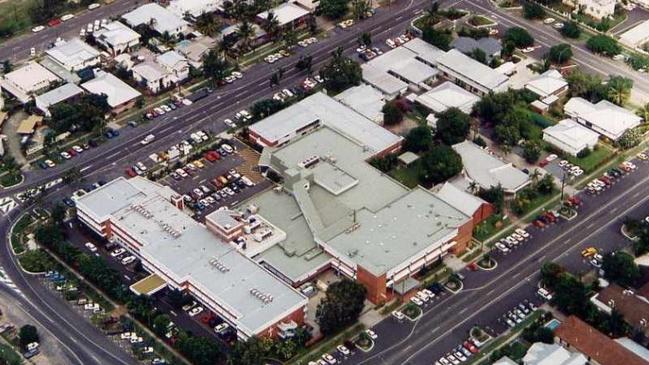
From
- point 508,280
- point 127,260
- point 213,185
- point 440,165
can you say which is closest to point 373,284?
point 508,280

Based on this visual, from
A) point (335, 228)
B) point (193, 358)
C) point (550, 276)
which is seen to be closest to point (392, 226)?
point (335, 228)

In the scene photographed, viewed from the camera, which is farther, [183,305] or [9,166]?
[9,166]

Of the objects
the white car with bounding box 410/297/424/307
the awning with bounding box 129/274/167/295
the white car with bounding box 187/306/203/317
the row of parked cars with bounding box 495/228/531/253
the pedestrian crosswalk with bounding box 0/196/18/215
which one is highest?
the awning with bounding box 129/274/167/295

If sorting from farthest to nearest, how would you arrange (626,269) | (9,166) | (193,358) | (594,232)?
1. (9,166)
2. (594,232)
3. (626,269)
4. (193,358)

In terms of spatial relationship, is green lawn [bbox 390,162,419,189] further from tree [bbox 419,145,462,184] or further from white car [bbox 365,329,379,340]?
white car [bbox 365,329,379,340]

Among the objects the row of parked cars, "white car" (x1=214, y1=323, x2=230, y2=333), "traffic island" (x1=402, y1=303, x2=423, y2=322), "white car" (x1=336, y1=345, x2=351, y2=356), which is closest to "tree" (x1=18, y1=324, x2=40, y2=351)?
"white car" (x1=214, y1=323, x2=230, y2=333)

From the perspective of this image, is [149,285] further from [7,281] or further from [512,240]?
[512,240]

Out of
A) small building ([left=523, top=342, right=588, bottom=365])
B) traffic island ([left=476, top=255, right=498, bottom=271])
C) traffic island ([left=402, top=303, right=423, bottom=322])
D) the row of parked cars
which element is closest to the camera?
small building ([left=523, top=342, right=588, bottom=365])

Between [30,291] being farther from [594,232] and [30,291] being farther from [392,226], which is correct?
[594,232]
